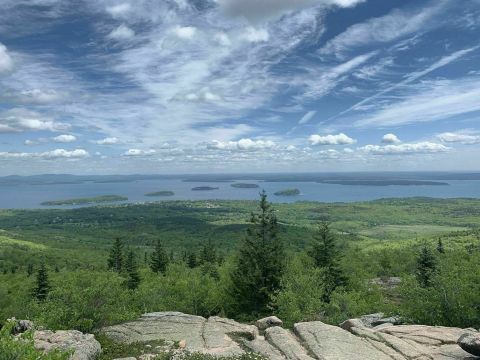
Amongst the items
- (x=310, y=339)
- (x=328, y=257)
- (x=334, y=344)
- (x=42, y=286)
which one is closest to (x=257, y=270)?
(x=328, y=257)

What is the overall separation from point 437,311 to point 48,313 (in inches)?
1352

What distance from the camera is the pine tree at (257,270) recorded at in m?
54.0

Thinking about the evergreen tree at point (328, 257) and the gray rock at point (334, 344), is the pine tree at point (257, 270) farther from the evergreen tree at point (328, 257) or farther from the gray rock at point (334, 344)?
the gray rock at point (334, 344)

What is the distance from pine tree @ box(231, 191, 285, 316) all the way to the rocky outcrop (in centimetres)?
1955

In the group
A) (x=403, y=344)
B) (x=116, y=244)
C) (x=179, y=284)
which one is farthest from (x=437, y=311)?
(x=116, y=244)

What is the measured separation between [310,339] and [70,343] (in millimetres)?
17003

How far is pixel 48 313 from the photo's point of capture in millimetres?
29562

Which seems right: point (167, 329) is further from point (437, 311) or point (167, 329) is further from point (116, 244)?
point (116, 244)

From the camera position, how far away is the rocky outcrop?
2495cm

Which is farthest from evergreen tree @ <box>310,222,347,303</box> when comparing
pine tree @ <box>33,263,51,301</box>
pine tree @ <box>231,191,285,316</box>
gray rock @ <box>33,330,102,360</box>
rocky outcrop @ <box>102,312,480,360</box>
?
pine tree @ <box>33,263,51,301</box>

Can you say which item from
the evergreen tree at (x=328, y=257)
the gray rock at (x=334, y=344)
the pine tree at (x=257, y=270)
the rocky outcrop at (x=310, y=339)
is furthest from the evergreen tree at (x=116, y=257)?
the gray rock at (x=334, y=344)

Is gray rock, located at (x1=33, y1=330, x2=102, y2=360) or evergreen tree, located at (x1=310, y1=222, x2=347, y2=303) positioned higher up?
gray rock, located at (x1=33, y1=330, x2=102, y2=360)

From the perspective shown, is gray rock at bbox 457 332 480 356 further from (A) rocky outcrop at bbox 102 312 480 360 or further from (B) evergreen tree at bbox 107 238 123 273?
(B) evergreen tree at bbox 107 238 123 273

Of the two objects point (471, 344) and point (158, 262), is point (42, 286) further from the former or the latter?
point (471, 344)
